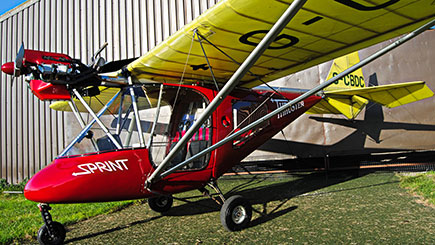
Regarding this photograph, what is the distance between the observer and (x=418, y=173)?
6.46 metres

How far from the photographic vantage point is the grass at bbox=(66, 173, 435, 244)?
3.22 metres

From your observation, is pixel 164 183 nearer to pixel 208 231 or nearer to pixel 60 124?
pixel 208 231

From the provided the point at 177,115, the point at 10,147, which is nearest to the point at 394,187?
the point at 177,115

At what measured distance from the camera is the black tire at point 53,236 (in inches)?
130

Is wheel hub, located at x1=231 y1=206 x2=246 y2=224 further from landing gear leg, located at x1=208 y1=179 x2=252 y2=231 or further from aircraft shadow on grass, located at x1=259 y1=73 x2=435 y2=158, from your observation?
aircraft shadow on grass, located at x1=259 y1=73 x2=435 y2=158

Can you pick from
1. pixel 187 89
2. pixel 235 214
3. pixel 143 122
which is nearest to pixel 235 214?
pixel 235 214

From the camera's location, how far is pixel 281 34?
3258 mm

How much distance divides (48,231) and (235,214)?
2253mm

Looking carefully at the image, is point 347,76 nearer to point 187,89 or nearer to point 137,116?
point 187,89

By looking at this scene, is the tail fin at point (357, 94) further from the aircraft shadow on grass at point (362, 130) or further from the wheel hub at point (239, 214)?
the wheel hub at point (239, 214)

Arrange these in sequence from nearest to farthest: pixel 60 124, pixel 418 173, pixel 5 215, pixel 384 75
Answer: pixel 5 215 → pixel 418 173 → pixel 384 75 → pixel 60 124

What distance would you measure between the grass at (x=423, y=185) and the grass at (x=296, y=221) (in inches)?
6.6

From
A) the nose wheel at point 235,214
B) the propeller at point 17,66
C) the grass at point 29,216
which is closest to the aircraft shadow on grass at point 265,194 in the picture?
the nose wheel at point 235,214

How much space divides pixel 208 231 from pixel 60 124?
294 inches
